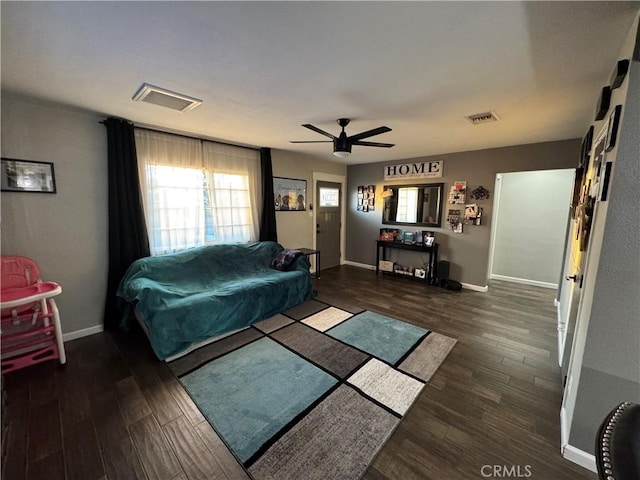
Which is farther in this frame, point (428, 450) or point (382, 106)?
point (382, 106)

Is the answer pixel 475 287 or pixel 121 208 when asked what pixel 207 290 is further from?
pixel 475 287

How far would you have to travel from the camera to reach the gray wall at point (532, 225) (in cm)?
426

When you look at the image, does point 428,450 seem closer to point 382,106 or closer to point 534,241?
point 382,106

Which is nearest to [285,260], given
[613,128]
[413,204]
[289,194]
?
[289,194]

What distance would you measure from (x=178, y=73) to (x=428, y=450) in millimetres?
2962

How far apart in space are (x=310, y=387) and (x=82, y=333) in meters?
2.64

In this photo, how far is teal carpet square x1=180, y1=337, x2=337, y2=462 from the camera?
1.64 m

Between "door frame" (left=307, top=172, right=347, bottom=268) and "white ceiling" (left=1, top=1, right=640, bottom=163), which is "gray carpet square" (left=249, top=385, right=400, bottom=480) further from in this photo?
"door frame" (left=307, top=172, right=347, bottom=268)

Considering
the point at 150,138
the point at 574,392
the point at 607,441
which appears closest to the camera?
the point at 607,441

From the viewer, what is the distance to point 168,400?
74.4 inches

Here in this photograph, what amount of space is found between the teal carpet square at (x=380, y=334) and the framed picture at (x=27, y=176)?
3.21 meters

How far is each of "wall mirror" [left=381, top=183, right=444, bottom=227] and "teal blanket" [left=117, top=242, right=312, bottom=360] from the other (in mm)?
2366

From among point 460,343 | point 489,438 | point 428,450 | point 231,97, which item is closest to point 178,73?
point 231,97

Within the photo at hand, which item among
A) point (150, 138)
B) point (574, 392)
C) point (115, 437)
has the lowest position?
point (115, 437)
